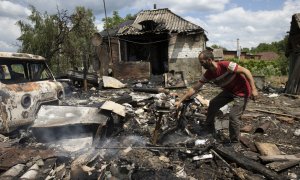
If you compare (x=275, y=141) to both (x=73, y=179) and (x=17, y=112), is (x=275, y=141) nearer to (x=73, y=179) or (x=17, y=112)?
(x=73, y=179)

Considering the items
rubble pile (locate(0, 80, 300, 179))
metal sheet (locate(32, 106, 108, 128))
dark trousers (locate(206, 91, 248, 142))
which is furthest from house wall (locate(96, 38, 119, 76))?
dark trousers (locate(206, 91, 248, 142))

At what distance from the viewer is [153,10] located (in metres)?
21.8

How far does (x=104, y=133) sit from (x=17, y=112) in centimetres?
164

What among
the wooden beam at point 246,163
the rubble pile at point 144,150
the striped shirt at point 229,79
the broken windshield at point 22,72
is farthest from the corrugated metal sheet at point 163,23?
the wooden beam at point 246,163

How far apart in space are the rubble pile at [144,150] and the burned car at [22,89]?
14.7 inches

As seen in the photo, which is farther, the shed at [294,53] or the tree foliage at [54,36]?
the tree foliage at [54,36]

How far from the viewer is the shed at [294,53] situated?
11.9 m

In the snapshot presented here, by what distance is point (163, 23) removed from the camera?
62.9ft

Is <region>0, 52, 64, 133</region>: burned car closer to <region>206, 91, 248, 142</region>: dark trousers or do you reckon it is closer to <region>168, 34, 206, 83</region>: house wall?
<region>206, 91, 248, 142</region>: dark trousers

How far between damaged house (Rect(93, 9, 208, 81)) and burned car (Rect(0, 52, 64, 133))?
387 inches

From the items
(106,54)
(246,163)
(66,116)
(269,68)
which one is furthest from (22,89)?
(269,68)

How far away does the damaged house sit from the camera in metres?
18.3

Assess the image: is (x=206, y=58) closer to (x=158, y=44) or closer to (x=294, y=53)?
(x=294, y=53)

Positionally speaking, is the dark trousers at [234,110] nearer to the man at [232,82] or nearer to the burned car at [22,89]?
the man at [232,82]
